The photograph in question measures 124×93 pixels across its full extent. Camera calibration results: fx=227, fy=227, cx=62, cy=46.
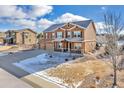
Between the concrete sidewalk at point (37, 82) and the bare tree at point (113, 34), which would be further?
the concrete sidewalk at point (37, 82)

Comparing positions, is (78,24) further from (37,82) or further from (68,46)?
Result: (37,82)

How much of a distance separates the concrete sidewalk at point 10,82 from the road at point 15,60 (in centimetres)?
22

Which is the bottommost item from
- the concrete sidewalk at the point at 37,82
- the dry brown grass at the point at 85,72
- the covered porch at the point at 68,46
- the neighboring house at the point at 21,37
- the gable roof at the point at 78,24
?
the concrete sidewalk at the point at 37,82

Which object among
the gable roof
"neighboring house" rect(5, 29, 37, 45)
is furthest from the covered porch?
"neighboring house" rect(5, 29, 37, 45)

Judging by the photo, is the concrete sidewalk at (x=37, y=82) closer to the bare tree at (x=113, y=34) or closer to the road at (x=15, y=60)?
the road at (x=15, y=60)

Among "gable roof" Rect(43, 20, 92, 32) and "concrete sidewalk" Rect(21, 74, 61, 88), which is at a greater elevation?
"gable roof" Rect(43, 20, 92, 32)

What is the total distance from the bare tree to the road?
5.83ft

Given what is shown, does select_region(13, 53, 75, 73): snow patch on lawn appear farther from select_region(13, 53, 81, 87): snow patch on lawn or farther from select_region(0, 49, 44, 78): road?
select_region(0, 49, 44, 78): road

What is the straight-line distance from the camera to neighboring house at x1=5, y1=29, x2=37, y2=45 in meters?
5.78

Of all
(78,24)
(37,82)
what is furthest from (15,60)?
(78,24)

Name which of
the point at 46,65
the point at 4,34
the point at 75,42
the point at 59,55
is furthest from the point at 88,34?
the point at 4,34

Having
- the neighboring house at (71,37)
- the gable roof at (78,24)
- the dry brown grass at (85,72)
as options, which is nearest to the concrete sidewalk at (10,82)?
the dry brown grass at (85,72)

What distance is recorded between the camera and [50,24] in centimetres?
560

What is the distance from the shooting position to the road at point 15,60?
5938 millimetres
